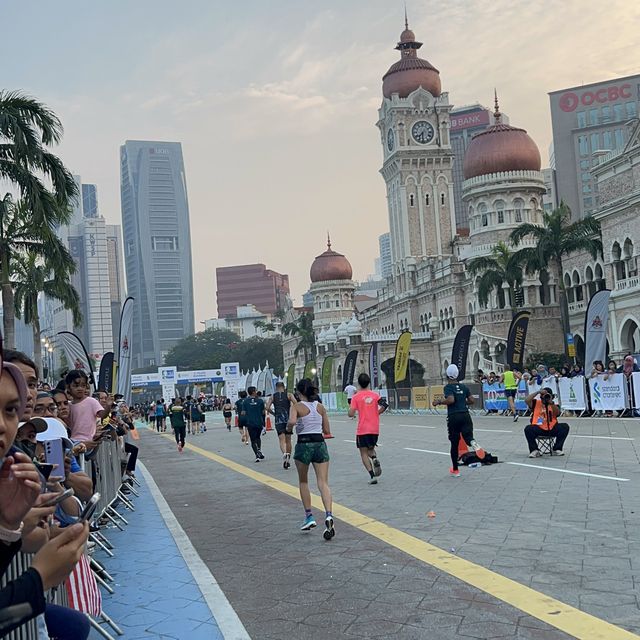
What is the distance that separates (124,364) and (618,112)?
111020mm

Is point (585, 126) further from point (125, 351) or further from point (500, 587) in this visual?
point (500, 587)

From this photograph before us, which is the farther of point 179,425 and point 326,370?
point 326,370

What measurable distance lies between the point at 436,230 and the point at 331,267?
1011 inches

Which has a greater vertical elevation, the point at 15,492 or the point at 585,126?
the point at 585,126

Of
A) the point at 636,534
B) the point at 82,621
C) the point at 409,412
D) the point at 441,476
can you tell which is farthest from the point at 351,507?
the point at 409,412

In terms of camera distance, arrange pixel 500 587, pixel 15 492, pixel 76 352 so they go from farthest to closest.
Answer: pixel 76 352 → pixel 500 587 → pixel 15 492

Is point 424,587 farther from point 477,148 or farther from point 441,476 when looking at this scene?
point 477,148

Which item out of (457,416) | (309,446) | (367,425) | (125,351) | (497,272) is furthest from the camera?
(497,272)

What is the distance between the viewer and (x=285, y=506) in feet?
34.9

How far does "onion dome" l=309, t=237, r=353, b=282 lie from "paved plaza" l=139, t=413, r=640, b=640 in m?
91.7

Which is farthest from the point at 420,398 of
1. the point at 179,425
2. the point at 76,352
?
the point at 76,352

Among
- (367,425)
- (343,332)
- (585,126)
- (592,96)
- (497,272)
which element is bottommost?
(367,425)

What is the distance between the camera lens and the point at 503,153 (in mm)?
63312

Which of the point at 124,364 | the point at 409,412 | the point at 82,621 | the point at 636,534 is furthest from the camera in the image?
the point at 409,412
